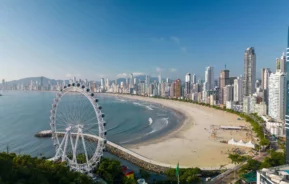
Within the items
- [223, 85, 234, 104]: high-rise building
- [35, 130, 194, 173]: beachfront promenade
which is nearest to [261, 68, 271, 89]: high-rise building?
[223, 85, 234, 104]: high-rise building

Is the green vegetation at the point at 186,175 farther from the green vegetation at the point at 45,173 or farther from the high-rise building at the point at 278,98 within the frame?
the high-rise building at the point at 278,98

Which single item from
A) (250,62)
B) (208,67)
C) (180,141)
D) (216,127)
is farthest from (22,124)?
(208,67)

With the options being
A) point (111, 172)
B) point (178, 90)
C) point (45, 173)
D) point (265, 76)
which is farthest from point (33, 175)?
point (178, 90)

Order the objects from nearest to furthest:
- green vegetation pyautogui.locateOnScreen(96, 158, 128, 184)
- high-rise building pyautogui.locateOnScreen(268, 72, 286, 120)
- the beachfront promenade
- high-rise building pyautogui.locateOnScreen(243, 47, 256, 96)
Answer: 1. green vegetation pyautogui.locateOnScreen(96, 158, 128, 184)
2. the beachfront promenade
3. high-rise building pyautogui.locateOnScreen(268, 72, 286, 120)
4. high-rise building pyautogui.locateOnScreen(243, 47, 256, 96)

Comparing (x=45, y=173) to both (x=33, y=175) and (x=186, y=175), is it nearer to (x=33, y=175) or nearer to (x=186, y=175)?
(x=33, y=175)

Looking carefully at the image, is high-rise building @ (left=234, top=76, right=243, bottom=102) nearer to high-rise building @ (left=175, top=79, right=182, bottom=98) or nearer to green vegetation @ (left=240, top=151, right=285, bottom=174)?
high-rise building @ (left=175, top=79, right=182, bottom=98)

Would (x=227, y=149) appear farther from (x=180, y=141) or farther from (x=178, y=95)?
(x=178, y=95)

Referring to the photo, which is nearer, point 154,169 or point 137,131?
point 154,169
